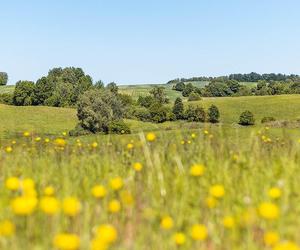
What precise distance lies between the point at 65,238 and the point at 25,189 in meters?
1.39

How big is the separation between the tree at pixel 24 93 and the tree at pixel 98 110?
116 feet

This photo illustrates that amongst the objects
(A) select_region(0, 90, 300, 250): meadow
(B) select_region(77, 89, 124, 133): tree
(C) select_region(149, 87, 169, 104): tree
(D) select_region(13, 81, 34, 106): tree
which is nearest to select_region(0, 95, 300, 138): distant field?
(B) select_region(77, 89, 124, 133): tree

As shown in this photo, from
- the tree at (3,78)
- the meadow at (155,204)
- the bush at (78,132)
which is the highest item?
the tree at (3,78)

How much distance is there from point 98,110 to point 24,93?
137 ft

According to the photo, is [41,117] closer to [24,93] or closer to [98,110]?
[98,110]

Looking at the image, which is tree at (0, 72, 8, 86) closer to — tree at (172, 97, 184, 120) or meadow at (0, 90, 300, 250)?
tree at (172, 97, 184, 120)

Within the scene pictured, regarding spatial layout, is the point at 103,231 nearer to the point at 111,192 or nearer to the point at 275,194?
the point at 275,194

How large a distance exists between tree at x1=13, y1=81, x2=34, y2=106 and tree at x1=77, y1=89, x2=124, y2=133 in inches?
1398

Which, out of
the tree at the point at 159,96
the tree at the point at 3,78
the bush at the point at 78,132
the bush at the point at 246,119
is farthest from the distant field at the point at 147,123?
the tree at the point at 3,78

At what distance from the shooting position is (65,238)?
246cm

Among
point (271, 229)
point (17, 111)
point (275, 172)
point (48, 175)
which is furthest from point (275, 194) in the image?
point (17, 111)

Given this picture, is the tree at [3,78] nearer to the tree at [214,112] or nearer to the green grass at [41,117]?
the green grass at [41,117]

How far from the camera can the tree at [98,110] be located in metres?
92.8

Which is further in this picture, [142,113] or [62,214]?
[142,113]
